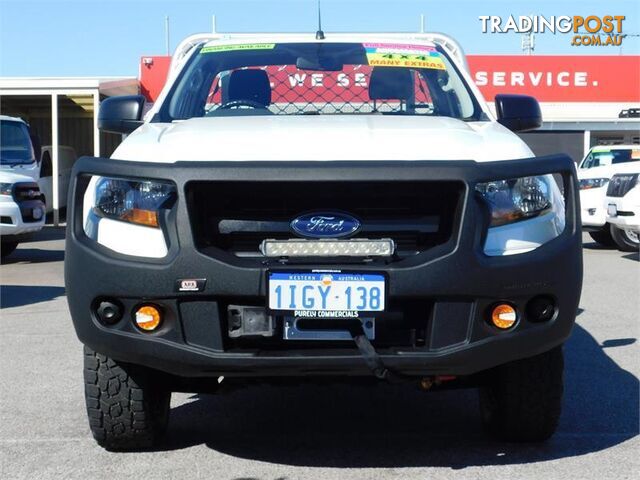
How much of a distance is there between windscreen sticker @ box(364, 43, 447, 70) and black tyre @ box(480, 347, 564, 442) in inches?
73.5

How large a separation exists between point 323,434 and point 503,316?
1.21 metres

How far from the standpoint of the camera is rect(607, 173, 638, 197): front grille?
12.9m

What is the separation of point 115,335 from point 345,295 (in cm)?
81

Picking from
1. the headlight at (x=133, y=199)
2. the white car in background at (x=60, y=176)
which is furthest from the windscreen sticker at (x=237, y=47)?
the white car in background at (x=60, y=176)

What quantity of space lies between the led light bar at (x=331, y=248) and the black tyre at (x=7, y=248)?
11.0m

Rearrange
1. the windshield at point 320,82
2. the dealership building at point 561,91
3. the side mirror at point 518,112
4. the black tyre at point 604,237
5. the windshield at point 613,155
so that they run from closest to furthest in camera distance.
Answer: the side mirror at point 518,112, the windshield at point 320,82, the black tyre at point 604,237, the windshield at point 613,155, the dealership building at point 561,91

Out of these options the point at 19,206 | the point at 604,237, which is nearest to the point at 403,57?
the point at 19,206

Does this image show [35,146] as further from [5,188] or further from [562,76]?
[562,76]

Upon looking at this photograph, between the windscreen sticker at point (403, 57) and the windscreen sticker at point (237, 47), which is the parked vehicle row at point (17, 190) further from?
the windscreen sticker at point (403, 57)

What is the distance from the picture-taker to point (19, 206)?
12.7m

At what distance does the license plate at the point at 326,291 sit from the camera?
345cm

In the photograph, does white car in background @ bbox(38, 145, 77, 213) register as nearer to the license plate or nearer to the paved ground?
the paved ground

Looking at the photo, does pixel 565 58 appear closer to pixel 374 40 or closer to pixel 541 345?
pixel 374 40

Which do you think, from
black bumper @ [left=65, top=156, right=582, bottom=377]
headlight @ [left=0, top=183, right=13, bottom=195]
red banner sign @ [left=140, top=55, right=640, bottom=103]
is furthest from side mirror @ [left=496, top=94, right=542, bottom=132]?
red banner sign @ [left=140, top=55, right=640, bottom=103]
